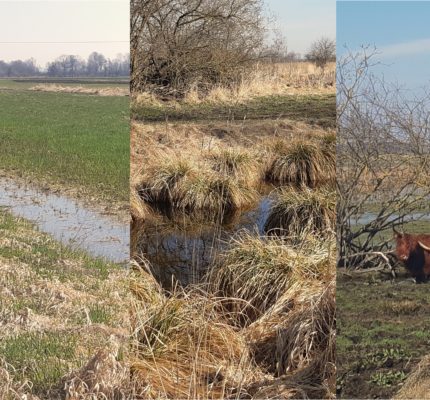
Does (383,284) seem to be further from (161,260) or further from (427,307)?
(161,260)

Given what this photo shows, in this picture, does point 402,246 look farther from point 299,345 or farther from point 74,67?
point 74,67

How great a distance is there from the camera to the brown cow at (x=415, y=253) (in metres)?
2.74

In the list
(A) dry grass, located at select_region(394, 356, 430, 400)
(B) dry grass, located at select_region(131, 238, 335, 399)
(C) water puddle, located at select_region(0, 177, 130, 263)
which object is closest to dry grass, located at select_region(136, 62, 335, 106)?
(C) water puddle, located at select_region(0, 177, 130, 263)

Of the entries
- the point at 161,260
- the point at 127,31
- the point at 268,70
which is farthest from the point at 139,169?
the point at 127,31

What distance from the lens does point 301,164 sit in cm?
788

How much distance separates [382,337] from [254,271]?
4.99 ft

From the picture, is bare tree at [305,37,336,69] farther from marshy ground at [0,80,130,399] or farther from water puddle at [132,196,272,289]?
marshy ground at [0,80,130,399]

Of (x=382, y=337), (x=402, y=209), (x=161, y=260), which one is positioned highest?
(x=402, y=209)

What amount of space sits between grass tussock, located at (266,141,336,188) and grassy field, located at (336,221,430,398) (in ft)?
15.3

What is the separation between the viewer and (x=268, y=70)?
981 cm

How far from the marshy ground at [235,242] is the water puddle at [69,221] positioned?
0.26 metres

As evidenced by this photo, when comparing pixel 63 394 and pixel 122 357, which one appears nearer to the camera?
pixel 63 394

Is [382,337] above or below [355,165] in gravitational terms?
below

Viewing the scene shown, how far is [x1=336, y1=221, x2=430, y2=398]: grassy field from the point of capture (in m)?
2.75
